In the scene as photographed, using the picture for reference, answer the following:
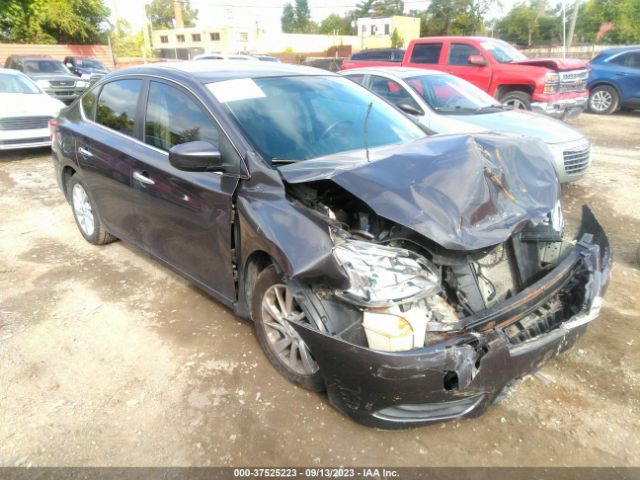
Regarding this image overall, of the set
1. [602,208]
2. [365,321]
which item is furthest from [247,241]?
[602,208]

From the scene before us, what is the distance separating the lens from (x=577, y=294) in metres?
2.54

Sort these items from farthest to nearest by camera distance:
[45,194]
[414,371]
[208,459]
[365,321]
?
[45,194] < [208,459] < [365,321] < [414,371]

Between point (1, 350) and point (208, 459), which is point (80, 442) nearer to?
point (208, 459)

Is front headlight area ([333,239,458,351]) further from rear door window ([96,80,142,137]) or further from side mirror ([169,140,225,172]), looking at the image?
rear door window ([96,80,142,137])

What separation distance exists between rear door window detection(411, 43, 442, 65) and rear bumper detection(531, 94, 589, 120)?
2.49m

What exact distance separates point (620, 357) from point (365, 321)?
1.94 meters

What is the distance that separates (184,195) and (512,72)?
835cm

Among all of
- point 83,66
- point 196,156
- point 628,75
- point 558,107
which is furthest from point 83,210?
point 83,66

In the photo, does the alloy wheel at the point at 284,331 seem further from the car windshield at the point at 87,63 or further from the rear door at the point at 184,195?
the car windshield at the point at 87,63

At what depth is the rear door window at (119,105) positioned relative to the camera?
3641 millimetres

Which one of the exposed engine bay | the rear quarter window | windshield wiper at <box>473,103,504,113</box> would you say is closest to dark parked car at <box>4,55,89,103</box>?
the rear quarter window

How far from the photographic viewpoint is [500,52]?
10031 mm

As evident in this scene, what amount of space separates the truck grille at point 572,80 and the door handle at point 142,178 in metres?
8.61

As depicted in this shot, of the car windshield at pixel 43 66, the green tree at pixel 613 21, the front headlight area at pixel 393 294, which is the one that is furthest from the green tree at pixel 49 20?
the green tree at pixel 613 21
